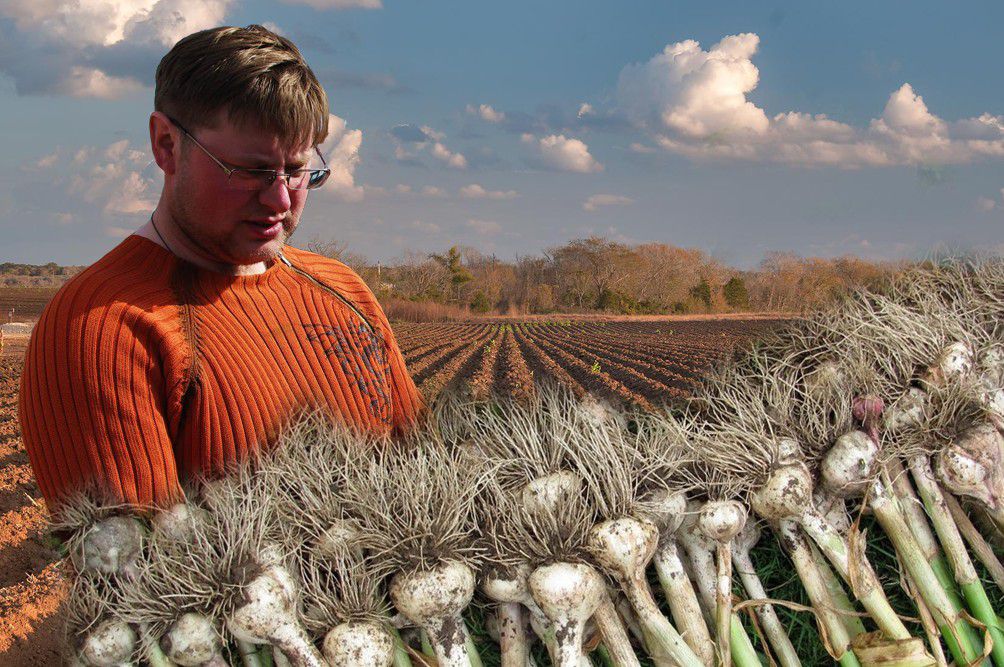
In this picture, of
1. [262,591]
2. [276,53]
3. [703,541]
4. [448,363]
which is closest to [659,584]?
[703,541]

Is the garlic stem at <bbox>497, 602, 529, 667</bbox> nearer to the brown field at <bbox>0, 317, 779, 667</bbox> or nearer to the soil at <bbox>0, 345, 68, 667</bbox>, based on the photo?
the brown field at <bbox>0, 317, 779, 667</bbox>

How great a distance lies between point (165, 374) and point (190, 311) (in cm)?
12

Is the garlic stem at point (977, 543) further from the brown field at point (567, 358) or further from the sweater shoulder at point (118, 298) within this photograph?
the sweater shoulder at point (118, 298)

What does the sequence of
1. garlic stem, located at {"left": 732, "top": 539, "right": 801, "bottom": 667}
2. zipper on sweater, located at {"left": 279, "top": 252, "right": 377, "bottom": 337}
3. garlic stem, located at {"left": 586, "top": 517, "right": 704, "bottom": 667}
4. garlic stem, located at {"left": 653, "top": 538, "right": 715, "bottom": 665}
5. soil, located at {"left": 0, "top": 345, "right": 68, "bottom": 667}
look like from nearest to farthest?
soil, located at {"left": 0, "top": 345, "right": 68, "bottom": 667} → garlic stem, located at {"left": 586, "top": 517, "right": 704, "bottom": 667} → garlic stem, located at {"left": 653, "top": 538, "right": 715, "bottom": 665} → garlic stem, located at {"left": 732, "top": 539, "right": 801, "bottom": 667} → zipper on sweater, located at {"left": 279, "top": 252, "right": 377, "bottom": 337}

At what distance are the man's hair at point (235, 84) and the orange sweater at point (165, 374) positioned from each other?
27cm

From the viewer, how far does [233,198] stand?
120cm

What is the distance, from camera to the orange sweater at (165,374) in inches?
45.3

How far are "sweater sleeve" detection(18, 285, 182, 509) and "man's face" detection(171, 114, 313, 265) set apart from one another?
17cm

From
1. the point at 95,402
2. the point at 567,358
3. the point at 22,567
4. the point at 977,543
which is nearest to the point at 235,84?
the point at 95,402

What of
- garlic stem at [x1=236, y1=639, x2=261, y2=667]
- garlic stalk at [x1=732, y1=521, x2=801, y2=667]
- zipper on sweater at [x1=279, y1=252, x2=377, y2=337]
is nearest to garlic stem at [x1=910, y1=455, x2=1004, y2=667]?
garlic stalk at [x1=732, y1=521, x2=801, y2=667]

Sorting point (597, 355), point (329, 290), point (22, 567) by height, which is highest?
point (329, 290)

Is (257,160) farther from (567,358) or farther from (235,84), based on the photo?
(567,358)

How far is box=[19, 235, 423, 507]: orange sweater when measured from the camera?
1.15 m

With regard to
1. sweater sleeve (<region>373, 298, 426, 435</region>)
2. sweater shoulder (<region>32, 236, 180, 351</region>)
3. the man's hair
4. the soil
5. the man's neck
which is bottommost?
the soil
